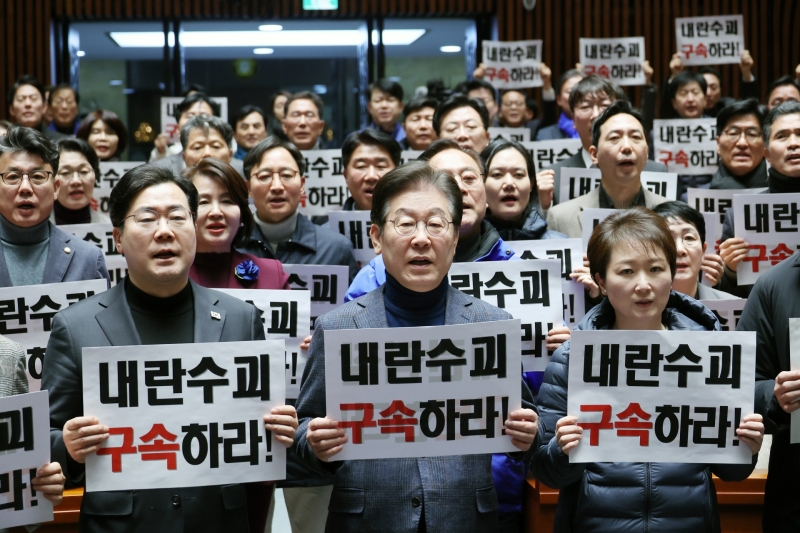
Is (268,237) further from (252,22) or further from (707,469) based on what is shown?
(252,22)

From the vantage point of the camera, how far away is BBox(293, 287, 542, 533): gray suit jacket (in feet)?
8.54

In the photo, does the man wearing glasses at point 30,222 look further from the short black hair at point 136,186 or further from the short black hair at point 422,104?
the short black hair at point 422,104

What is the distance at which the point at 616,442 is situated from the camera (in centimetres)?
265

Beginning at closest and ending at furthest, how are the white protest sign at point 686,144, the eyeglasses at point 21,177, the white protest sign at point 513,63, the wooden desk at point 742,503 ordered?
1. the wooden desk at point 742,503
2. the eyeglasses at point 21,177
3. the white protest sign at point 686,144
4. the white protest sign at point 513,63

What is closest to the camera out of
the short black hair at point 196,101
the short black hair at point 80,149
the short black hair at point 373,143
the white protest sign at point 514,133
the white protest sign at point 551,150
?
the short black hair at point 373,143

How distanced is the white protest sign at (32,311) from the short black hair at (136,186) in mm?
855

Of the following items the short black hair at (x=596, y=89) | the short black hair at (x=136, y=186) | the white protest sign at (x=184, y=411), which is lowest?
the white protest sign at (x=184, y=411)

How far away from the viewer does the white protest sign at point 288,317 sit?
368cm

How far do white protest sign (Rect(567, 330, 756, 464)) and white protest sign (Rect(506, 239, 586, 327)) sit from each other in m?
1.13

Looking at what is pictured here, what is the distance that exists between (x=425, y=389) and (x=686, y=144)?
4611mm

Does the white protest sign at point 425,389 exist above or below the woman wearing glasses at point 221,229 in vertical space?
below

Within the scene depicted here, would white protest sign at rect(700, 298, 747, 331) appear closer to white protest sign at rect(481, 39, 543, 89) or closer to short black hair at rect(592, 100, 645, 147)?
short black hair at rect(592, 100, 645, 147)

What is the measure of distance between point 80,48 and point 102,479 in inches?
392

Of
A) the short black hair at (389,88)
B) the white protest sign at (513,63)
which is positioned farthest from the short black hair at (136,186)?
the white protest sign at (513,63)
